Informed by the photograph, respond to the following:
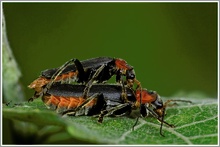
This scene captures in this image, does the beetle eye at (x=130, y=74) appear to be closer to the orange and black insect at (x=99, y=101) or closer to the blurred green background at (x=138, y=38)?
the orange and black insect at (x=99, y=101)

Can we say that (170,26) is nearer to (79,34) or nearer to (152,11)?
(152,11)

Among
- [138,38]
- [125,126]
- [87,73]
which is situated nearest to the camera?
[125,126]

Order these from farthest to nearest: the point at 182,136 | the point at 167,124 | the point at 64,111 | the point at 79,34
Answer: the point at 79,34, the point at 64,111, the point at 167,124, the point at 182,136

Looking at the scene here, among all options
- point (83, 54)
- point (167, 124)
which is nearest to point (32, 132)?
point (167, 124)

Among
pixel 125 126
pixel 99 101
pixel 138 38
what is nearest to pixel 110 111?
pixel 99 101

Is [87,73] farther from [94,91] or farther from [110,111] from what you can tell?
[110,111]

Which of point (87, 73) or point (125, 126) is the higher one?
point (87, 73)

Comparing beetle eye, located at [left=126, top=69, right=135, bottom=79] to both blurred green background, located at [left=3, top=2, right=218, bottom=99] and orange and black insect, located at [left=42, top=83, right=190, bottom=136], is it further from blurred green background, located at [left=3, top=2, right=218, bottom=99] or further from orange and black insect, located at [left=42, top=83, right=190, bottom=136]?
blurred green background, located at [left=3, top=2, right=218, bottom=99]
